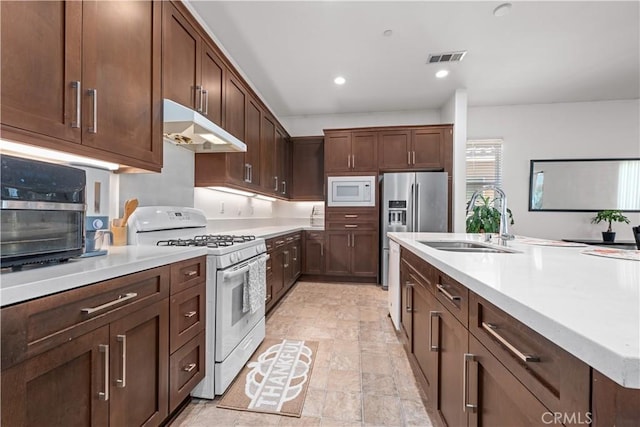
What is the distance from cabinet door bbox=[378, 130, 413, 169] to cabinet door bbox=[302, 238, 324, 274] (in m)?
1.59

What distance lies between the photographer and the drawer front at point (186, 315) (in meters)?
1.32

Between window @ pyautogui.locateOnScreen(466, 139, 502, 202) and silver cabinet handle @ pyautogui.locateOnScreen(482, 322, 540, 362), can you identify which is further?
window @ pyautogui.locateOnScreen(466, 139, 502, 202)

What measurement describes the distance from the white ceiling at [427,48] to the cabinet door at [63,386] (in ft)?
8.58

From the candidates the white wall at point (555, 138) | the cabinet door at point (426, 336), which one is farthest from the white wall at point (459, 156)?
the cabinet door at point (426, 336)

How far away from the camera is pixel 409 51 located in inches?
116

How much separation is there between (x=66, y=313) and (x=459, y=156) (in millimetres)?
4368

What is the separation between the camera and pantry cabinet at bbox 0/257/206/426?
2.31 feet

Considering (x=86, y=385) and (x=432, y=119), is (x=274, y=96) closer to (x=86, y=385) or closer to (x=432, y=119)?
(x=432, y=119)

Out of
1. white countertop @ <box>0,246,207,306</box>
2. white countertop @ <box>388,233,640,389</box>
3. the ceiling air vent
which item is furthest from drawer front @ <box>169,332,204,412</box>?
the ceiling air vent

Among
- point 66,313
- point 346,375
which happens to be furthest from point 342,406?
point 66,313

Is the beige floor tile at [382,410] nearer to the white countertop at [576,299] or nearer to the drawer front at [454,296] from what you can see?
the drawer front at [454,296]

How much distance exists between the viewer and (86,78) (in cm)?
113

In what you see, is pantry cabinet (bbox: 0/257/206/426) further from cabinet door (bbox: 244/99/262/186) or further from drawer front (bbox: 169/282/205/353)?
cabinet door (bbox: 244/99/262/186)

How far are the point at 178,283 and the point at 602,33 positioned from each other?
14.3 ft
